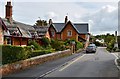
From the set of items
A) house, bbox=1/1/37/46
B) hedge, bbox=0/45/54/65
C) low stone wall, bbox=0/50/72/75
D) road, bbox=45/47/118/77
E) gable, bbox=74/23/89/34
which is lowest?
road, bbox=45/47/118/77

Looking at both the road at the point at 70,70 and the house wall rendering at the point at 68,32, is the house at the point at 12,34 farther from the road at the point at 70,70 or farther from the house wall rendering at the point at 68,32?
the house wall rendering at the point at 68,32

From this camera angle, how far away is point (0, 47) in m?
20.2

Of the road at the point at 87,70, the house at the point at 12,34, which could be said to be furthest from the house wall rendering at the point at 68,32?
the road at the point at 87,70

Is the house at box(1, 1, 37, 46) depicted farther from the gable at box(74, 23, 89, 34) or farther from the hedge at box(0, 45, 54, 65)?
the gable at box(74, 23, 89, 34)

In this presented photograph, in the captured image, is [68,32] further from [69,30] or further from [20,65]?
[20,65]

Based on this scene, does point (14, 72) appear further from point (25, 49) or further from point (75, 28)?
point (75, 28)

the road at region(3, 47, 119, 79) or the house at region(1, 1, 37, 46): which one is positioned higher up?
the house at region(1, 1, 37, 46)

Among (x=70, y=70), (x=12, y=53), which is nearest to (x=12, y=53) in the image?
(x=12, y=53)

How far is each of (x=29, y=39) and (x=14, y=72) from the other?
1273 inches

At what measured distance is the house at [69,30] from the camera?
294 feet

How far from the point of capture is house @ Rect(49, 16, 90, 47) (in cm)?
8956

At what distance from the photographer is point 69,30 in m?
89.4

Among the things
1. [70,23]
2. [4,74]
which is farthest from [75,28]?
[4,74]

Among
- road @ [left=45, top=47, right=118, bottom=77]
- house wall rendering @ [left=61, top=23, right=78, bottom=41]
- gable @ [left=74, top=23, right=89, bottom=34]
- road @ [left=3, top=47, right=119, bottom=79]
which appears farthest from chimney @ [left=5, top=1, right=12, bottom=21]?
gable @ [left=74, top=23, right=89, bottom=34]
